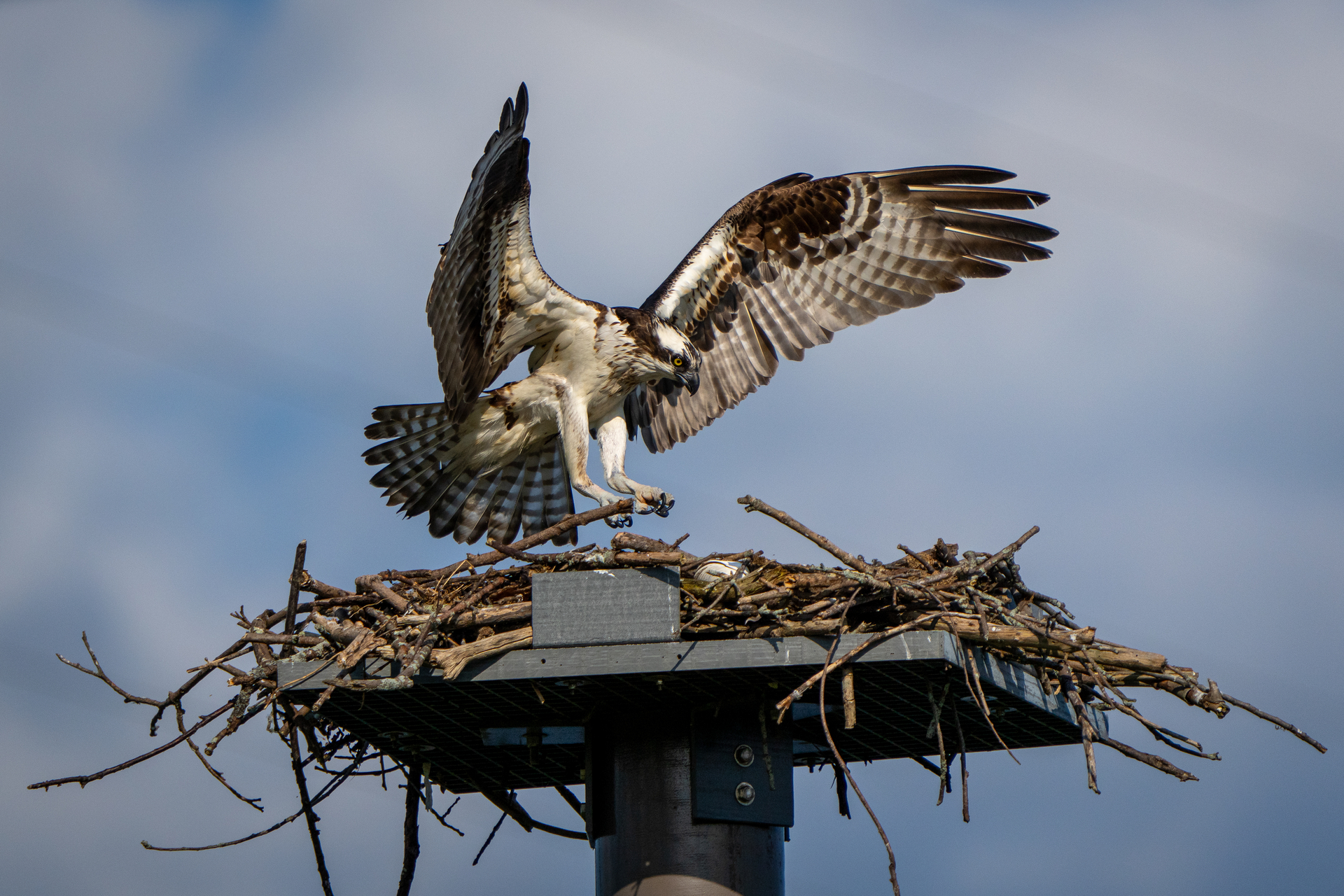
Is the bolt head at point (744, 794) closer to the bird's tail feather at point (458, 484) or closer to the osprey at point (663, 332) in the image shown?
the osprey at point (663, 332)

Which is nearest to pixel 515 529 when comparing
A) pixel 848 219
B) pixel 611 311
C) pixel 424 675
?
pixel 611 311

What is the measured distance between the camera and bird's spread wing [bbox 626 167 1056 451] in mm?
8016

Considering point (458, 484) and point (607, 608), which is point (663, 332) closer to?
point (458, 484)

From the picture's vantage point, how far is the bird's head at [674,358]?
7.50 meters

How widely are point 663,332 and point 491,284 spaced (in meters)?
1.02

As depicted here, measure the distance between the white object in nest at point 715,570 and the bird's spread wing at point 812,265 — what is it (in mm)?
2598

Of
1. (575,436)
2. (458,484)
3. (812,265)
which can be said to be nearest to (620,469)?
(575,436)

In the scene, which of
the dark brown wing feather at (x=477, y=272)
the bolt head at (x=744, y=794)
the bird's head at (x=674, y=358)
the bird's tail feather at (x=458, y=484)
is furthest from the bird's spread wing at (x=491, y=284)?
the bolt head at (x=744, y=794)

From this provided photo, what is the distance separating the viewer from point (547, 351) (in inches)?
304

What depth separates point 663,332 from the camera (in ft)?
24.8

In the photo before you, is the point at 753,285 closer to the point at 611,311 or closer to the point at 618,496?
the point at 611,311

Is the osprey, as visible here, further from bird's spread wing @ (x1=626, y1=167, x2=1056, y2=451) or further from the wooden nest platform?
the wooden nest platform

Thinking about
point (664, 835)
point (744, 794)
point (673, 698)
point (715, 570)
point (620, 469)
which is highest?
point (620, 469)

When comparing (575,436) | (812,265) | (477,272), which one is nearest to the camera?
(477,272)
